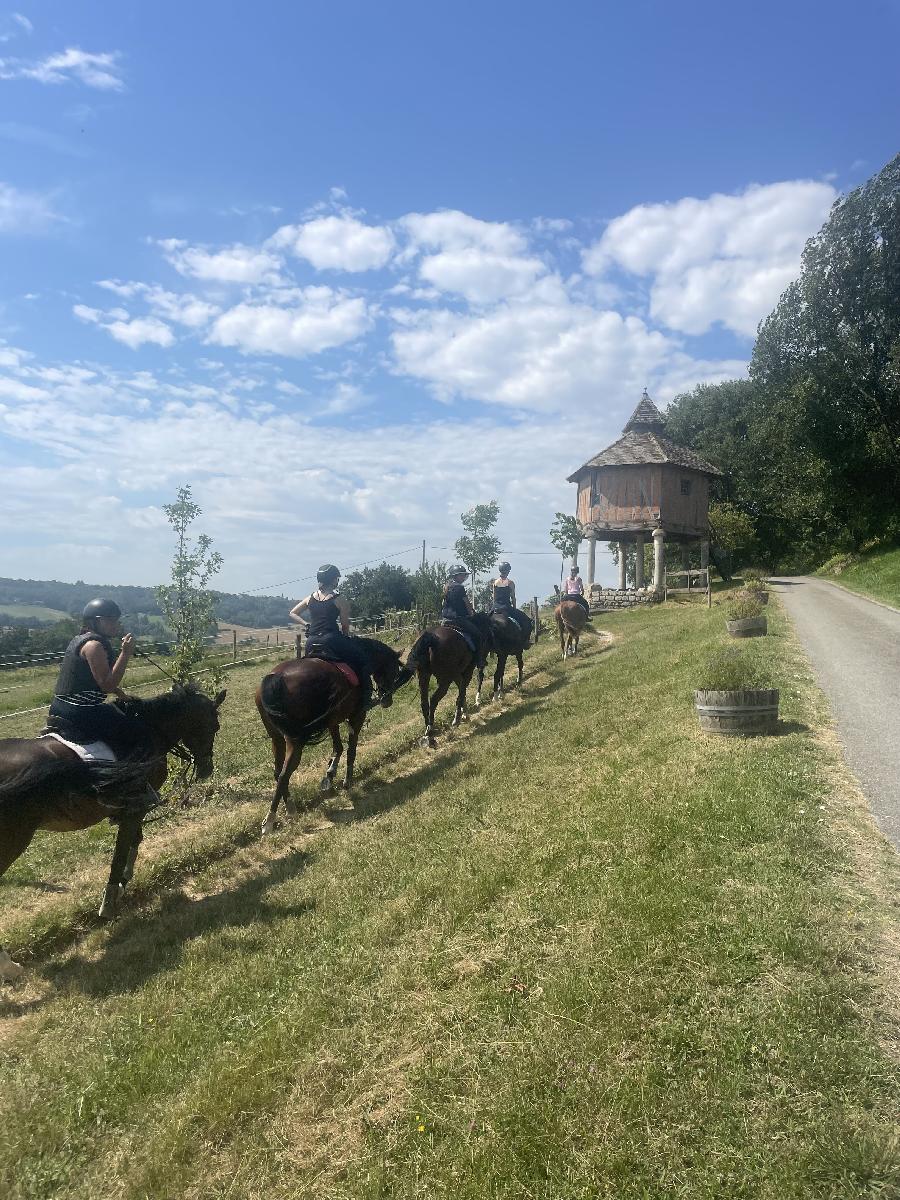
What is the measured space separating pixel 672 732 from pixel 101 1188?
763 cm

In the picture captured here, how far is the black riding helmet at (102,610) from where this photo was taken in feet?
22.3

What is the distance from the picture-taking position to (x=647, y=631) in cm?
2480

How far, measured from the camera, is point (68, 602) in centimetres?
13250

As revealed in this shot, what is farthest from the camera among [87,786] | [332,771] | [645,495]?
[645,495]

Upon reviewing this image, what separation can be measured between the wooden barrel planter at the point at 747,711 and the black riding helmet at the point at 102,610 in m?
7.01

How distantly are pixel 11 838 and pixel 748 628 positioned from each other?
15692 millimetres

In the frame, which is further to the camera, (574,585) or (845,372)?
(845,372)

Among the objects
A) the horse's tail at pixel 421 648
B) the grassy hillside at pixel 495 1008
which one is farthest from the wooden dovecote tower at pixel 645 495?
the grassy hillside at pixel 495 1008

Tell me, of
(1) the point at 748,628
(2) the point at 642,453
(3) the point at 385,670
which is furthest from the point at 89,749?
(2) the point at 642,453

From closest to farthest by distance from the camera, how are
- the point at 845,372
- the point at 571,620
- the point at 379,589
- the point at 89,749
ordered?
1. the point at 89,749
2. the point at 571,620
3. the point at 845,372
4. the point at 379,589

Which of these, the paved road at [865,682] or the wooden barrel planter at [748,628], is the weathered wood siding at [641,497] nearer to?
the paved road at [865,682]

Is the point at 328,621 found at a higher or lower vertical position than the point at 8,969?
higher

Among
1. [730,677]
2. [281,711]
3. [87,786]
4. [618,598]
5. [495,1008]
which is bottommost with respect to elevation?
[495,1008]

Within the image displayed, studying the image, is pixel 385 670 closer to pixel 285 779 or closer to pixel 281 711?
pixel 281 711
